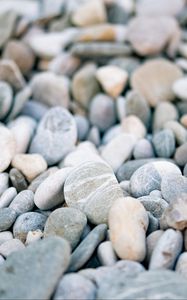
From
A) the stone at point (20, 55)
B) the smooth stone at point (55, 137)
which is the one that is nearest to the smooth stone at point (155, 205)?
the smooth stone at point (55, 137)

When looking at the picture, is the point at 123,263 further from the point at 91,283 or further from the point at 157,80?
the point at 157,80

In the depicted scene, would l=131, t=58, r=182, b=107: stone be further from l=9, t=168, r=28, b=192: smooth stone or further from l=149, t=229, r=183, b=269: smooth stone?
l=149, t=229, r=183, b=269: smooth stone

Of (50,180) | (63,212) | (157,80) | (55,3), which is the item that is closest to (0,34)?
(55,3)

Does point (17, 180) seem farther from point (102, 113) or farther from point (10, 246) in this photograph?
point (102, 113)

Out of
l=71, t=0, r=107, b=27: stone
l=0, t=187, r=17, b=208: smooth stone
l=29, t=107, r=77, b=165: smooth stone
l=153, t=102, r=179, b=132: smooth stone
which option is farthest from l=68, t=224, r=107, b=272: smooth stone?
l=71, t=0, r=107, b=27: stone

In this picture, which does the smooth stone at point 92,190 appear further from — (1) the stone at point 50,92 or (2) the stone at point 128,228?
(1) the stone at point 50,92
